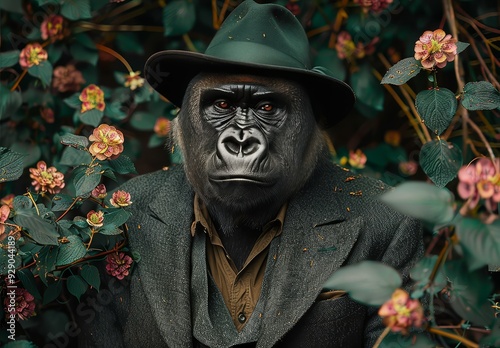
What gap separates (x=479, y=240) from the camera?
1668 mm

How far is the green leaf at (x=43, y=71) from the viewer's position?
10.1 feet

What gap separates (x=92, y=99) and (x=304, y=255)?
43.1 inches

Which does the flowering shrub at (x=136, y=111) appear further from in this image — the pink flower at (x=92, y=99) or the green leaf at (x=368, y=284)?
the green leaf at (x=368, y=284)

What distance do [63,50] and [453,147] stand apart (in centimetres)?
159

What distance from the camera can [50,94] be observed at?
11.0 ft

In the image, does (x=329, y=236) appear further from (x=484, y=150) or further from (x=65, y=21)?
(x=65, y=21)

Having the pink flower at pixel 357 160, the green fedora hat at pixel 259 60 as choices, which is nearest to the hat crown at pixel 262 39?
the green fedora hat at pixel 259 60

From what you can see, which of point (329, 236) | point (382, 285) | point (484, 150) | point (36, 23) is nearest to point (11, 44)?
point (36, 23)

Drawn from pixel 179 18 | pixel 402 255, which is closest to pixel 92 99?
pixel 179 18

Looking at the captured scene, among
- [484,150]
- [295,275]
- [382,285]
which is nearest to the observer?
[382,285]

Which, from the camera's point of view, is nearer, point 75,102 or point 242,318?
point 242,318

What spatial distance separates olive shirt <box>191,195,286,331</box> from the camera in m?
2.51

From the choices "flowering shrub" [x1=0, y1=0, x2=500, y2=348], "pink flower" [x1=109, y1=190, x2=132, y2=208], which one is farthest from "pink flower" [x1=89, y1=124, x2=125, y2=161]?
"pink flower" [x1=109, y1=190, x2=132, y2=208]

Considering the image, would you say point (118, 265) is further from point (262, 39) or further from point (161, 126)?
point (161, 126)
